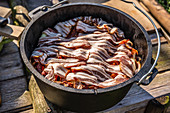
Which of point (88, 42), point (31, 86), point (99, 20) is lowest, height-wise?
point (31, 86)

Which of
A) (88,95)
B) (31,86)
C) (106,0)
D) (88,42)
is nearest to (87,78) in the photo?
(88,95)

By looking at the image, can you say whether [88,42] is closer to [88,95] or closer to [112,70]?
[112,70]

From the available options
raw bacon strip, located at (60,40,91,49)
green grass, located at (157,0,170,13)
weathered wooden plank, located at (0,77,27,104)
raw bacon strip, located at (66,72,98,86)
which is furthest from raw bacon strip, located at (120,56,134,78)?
green grass, located at (157,0,170,13)

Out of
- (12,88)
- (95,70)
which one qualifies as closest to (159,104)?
(95,70)

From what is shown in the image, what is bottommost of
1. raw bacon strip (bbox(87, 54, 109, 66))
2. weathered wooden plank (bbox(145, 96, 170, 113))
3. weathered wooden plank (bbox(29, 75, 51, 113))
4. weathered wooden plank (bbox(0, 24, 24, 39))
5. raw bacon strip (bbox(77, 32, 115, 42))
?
weathered wooden plank (bbox(29, 75, 51, 113))

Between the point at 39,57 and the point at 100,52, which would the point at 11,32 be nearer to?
the point at 39,57

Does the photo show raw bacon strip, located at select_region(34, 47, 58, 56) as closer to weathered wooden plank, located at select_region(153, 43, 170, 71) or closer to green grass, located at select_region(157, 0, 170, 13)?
weathered wooden plank, located at select_region(153, 43, 170, 71)
